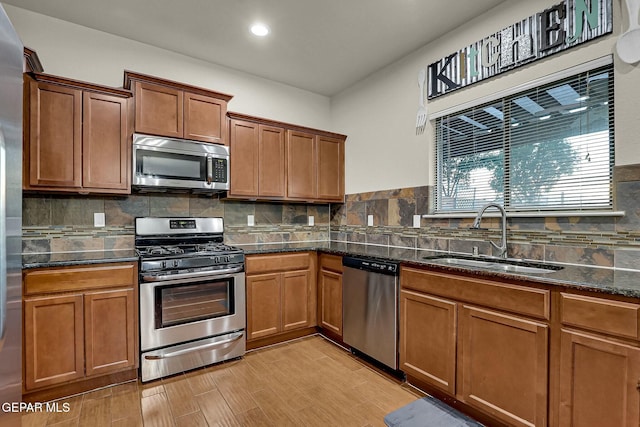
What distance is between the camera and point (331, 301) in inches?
125

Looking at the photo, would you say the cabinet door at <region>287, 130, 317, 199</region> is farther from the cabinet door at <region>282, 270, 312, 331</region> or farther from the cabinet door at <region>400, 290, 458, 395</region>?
the cabinet door at <region>400, 290, 458, 395</region>

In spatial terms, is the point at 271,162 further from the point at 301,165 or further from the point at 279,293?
the point at 279,293

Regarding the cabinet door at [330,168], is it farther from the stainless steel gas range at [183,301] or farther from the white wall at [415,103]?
the stainless steel gas range at [183,301]

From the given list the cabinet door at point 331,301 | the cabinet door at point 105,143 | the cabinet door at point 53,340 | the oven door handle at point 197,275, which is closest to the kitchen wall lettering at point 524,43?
the cabinet door at point 331,301

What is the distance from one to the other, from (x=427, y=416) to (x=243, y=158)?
267 cm

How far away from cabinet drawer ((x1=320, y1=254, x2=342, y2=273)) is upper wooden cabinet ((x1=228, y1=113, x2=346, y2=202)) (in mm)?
783

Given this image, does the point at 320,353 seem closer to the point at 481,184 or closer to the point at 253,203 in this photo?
the point at 253,203

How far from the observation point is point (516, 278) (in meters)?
1.72

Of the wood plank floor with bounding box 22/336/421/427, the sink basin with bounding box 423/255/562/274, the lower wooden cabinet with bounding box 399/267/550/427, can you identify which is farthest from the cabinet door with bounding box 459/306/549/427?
the wood plank floor with bounding box 22/336/421/427

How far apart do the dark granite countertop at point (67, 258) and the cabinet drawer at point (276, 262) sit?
0.96 metres

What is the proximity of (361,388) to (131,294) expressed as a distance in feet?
6.11

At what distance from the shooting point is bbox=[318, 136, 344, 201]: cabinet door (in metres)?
3.83

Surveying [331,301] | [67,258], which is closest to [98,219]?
[67,258]

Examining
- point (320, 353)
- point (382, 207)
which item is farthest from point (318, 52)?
point (320, 353)
